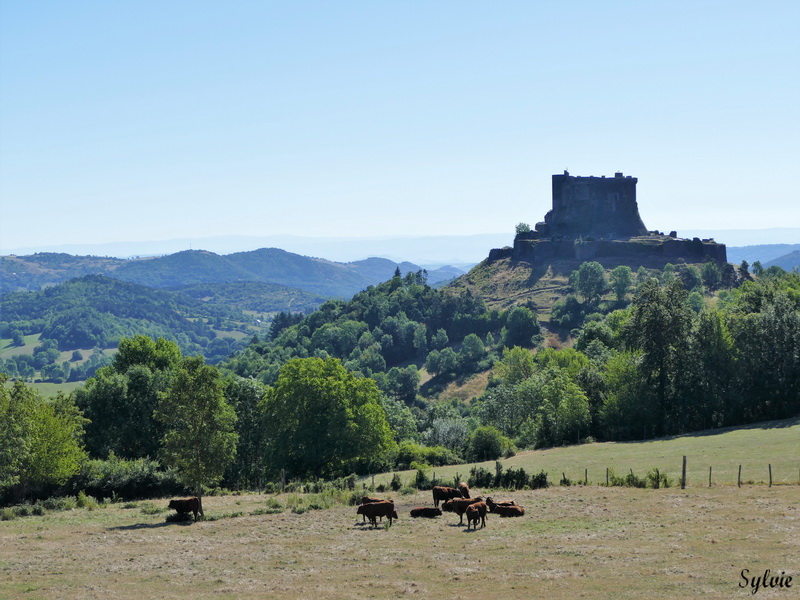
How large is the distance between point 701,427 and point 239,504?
45.0 meters

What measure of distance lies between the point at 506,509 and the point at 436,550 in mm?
7861

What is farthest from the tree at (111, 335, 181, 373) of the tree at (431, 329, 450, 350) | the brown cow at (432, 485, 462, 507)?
the tree at (431, 329, 450, 350)

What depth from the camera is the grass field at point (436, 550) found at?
26.5m

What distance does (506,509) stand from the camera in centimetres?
3888

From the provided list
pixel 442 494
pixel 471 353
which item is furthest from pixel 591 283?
pixel 442 494

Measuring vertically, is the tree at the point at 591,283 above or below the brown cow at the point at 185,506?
above

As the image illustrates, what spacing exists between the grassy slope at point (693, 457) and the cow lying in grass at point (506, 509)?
1070 cm

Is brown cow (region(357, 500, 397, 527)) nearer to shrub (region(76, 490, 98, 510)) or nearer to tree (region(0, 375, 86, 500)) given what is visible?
shrub (region(76, 490, 98, 510))

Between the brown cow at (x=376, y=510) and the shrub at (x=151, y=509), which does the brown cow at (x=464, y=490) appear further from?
the shrub at (x=151, y=509)

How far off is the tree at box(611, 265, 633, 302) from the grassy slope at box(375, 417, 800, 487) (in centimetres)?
11967

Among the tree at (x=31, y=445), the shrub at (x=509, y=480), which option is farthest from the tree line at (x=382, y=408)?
the shrub at (x=509, y=480)

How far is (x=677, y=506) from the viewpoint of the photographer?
38.5 m

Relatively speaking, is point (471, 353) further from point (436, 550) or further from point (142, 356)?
point (436, 550)

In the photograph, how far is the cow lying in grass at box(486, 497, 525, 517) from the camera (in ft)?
127
